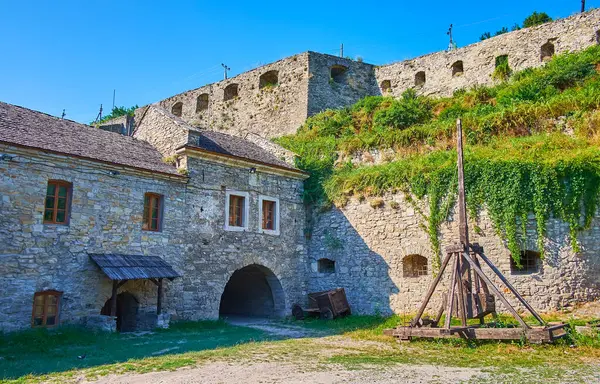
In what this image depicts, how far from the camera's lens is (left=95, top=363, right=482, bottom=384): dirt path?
7.84 m

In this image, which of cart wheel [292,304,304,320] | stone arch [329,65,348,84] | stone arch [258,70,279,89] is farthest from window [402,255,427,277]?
stone arch [258,70,279,89]

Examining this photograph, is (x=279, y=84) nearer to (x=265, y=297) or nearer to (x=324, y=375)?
(x=265, y=297)

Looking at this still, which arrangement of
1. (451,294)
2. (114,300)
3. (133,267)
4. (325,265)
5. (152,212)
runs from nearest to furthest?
(451,294)
(114,300)
(133,267)
(152,212)
(325,265)

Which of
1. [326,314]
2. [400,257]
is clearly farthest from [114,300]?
[400,257]

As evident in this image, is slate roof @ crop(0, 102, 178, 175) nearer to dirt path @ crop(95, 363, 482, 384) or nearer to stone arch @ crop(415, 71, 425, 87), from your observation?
dirt path @ crop(95, 363, 482, 384)

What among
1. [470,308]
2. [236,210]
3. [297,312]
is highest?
[236,210]

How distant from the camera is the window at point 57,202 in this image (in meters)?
12.7

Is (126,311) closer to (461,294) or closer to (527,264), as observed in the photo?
(461,294)

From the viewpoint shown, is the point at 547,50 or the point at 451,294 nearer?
the point at 451,294

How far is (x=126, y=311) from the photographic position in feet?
47.2

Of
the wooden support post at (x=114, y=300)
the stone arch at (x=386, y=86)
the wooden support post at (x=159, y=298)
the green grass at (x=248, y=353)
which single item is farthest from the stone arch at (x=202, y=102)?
the green grass at (x=248, y=353)

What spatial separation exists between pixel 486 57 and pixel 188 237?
18247mm

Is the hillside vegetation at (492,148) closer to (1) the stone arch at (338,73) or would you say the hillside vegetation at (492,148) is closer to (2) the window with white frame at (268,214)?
(2) the window with white frame at (268,214)

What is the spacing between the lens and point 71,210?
12898 millimetres
